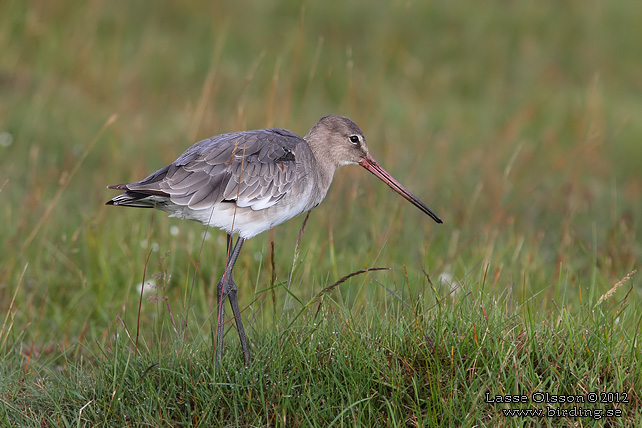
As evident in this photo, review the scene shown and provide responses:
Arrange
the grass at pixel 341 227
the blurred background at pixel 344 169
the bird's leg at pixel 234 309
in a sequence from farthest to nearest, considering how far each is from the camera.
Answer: the blurred background at pixel 344 169 → the bird's leg at pixel 234 309 → the grass at pixel 341 227

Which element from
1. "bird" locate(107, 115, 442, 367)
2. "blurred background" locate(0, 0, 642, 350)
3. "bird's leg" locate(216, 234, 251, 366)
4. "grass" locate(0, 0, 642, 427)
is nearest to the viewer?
"grass" locate(0, 0, 642, 427)

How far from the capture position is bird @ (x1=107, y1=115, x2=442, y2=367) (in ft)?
14.0

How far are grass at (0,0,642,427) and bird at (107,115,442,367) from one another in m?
0.38

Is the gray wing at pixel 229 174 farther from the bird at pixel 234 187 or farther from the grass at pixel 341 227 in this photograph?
the grass at pixel 341 227

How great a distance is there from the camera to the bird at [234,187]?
4258mm

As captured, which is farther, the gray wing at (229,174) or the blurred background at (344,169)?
the blurred background at (344,169)

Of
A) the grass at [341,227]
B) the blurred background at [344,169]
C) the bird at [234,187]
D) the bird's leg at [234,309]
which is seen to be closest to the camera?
the grass at [341,227]

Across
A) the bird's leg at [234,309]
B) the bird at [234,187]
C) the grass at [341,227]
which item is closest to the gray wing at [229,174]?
the bird at [234,187]

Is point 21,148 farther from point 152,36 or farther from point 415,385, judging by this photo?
point 415,385

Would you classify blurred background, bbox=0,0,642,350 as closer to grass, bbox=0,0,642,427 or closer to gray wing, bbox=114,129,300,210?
grass, bbox=0,0,642,427

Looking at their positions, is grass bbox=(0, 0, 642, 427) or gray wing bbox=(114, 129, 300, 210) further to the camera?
gray wing bbox=(114, 129, 300, 210)

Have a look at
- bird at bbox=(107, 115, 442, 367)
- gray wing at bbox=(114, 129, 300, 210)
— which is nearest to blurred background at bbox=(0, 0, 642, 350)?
bird at bbox=(107, 115, 442, 367)

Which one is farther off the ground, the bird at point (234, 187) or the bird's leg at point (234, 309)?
the bird at point (234, 187)

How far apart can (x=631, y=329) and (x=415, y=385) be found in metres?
1.27
